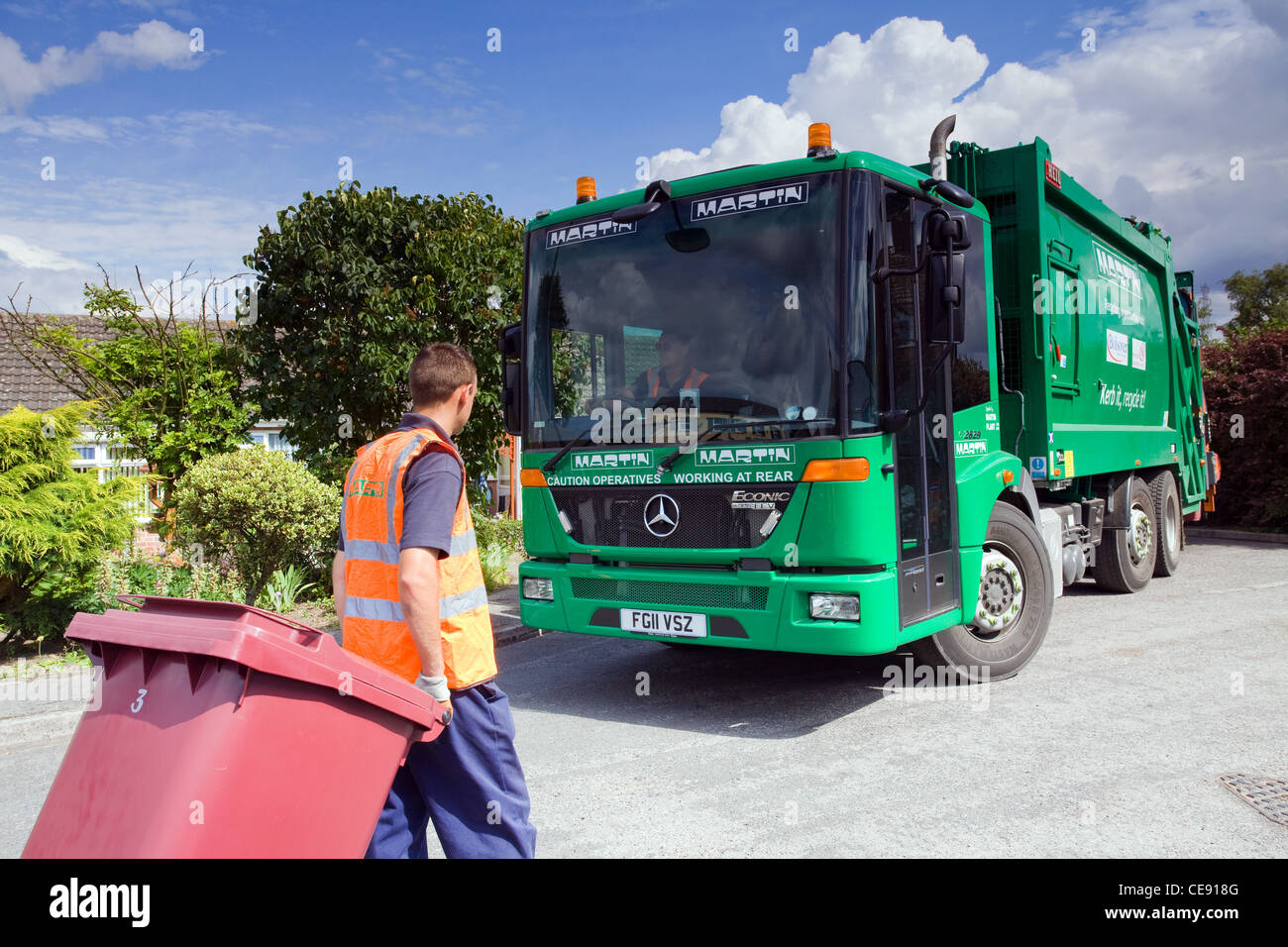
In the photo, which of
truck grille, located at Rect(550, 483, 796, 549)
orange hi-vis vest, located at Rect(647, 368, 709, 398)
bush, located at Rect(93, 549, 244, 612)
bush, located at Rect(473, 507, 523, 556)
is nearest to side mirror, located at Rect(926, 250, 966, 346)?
truck grille, located at Rect(550, 483, 796, 549)

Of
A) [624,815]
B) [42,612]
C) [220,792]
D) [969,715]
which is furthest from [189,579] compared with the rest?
[220,792]

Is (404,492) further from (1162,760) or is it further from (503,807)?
(1162,760)

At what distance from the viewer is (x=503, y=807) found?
2.75 meters

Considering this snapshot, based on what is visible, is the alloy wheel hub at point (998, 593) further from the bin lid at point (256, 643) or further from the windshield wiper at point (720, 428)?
the bin lid at point (256, 643)

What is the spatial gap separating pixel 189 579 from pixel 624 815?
5.39m

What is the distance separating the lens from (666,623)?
5.46 m

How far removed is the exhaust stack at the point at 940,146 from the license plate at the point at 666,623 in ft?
9.98

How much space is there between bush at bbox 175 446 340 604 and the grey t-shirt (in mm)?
6032

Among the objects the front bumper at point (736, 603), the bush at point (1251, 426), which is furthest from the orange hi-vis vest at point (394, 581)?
the bush at point (1251, 426)

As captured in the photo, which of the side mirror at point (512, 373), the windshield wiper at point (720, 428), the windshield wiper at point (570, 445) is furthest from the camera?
the side mirror at point (512, 373)

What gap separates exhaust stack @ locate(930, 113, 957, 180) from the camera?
20.0 ft

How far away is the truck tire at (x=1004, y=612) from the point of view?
19.5 feet

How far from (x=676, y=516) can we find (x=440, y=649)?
Answer: 2885mm

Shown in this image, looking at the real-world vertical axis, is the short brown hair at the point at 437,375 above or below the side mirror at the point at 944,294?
below
